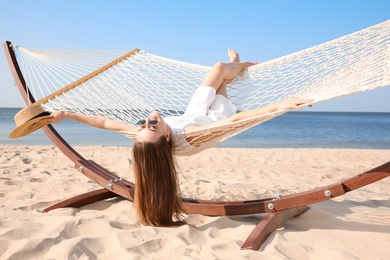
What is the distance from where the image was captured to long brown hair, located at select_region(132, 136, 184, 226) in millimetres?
1770

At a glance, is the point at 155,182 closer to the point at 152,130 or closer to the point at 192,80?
the point at 152,130

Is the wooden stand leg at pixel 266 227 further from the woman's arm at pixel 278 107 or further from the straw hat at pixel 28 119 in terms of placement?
the straw hat at pixel 28 119

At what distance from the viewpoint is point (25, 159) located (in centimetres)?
411

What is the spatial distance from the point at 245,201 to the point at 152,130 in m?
0.63

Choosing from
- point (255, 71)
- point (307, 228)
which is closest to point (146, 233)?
point (307, 228)

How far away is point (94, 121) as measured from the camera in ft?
6.63

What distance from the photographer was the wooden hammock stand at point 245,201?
1630 mm

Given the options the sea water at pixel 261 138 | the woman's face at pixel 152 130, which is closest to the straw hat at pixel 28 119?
the woman's face at pixel 152 130

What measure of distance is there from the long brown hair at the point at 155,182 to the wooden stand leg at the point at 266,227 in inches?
15.7

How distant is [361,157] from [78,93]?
433 cm

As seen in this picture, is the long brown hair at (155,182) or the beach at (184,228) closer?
the beach at (184,228)

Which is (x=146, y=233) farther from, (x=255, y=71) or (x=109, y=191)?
(x=255, y=71)

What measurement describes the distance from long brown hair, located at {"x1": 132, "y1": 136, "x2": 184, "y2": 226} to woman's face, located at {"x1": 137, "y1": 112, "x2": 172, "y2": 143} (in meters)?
0.02

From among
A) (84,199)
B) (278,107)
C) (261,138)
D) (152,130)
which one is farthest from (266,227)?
(261,138)
